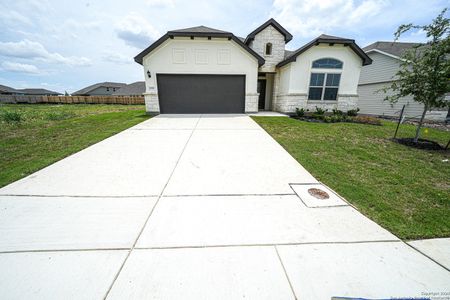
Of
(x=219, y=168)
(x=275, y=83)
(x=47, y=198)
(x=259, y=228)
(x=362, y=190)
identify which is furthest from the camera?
(x=275, y=83)

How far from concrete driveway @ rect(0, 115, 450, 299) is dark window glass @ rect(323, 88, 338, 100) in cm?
1062

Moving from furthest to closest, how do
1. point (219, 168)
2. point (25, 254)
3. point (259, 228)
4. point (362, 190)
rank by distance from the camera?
point (219, 168)
point (362, 190)
point (259, 228)
point (25, 254)

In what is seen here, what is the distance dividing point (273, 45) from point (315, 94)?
468 cm

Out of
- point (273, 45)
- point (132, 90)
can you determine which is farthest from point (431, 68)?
point (132, 90)

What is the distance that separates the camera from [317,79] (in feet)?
38.5

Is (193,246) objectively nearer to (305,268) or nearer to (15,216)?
(305,268)

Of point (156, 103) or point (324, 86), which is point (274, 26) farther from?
point (156, 103)

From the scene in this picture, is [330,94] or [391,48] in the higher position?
[391,48]

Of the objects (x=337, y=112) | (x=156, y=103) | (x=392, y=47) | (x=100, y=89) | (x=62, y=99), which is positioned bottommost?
(x=337, y=112)

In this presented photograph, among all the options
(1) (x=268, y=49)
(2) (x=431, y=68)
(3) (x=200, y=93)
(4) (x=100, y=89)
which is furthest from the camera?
(4) (x=100, y=89)

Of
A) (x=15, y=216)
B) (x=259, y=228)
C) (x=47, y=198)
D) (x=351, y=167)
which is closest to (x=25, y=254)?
(x=15, y=216)

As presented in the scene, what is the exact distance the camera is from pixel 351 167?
406cm

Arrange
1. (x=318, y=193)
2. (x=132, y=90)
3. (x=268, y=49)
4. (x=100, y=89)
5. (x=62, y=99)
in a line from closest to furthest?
1. (x=318, y=193)
2. (x=268, y=49)
3. (x=62, y=99)
4. (x=132, y=90)
5. (x=100, y=89)

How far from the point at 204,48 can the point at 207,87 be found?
7.21 ft
